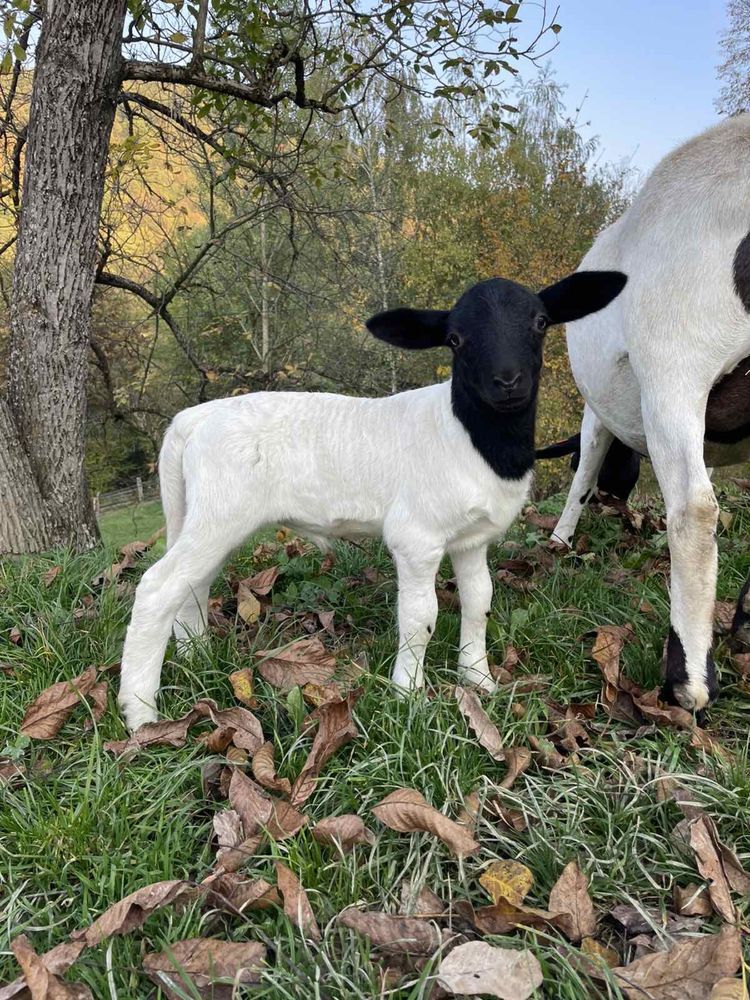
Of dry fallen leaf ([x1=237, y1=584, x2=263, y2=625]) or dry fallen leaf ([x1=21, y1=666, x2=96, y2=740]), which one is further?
dry fallen leaf ([x1=237, y1=584, x2=263, y2=625])

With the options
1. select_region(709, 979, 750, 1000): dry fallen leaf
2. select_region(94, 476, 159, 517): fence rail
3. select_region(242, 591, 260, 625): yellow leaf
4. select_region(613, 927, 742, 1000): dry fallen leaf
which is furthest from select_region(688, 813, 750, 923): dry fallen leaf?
select_region(94, 476, 159, 517): fence rail

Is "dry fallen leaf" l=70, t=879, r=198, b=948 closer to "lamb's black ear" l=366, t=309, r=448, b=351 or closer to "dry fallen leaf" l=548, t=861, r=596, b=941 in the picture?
"dry fallen leaf" l=548, t=861, r=596, b=941

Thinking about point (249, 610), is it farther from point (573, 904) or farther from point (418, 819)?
point (573, 904)

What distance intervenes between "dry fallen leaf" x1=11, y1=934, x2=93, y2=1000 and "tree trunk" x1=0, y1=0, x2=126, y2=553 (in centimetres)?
361

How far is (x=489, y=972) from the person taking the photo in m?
1.83

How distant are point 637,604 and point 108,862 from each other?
111 inches

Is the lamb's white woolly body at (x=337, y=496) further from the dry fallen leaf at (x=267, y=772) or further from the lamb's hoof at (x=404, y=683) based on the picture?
the dry fallen leaf at (x=267, y=772)

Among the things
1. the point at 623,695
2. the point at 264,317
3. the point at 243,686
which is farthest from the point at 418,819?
the point at 264,317

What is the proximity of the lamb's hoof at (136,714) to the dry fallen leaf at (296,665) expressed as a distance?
0.50 metres

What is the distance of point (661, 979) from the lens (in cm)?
182

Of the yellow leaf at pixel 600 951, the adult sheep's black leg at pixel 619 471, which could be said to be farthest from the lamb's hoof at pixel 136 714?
the adult sheep's black leg at pixel 619 471

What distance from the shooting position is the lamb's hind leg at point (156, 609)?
3.01m

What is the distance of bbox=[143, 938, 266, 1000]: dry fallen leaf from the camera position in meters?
1.85

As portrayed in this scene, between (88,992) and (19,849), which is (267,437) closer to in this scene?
(19,849)
